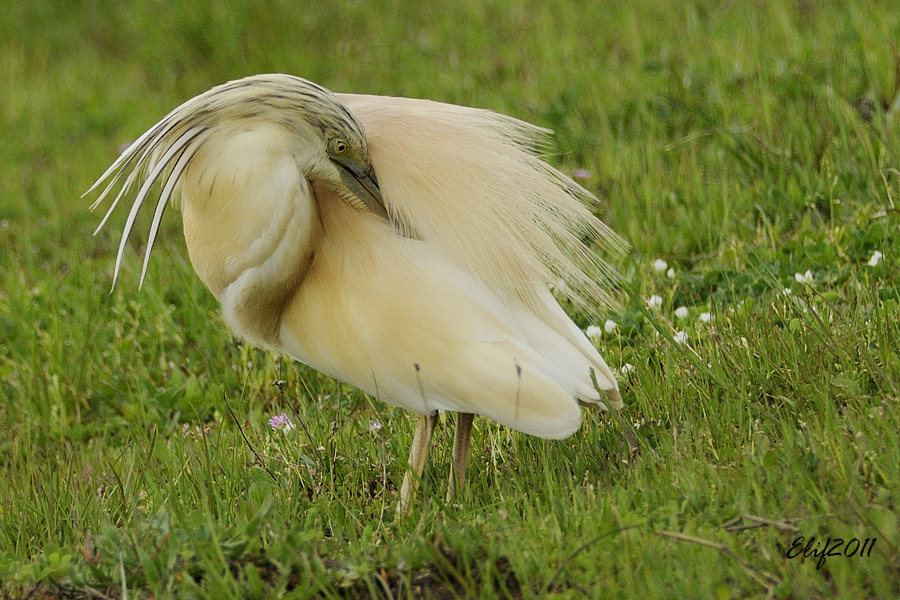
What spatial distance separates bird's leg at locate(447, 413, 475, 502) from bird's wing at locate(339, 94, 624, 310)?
1.38ft

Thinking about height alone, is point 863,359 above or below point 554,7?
below

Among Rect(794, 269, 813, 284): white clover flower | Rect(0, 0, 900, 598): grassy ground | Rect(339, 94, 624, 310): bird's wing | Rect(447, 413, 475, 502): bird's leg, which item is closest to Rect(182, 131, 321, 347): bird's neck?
Rect(339, 94, 624, 310): bird's wing

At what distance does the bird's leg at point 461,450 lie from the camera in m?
3.01

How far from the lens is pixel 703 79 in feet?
19.3

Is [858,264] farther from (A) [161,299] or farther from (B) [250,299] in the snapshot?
(A) [161,299]

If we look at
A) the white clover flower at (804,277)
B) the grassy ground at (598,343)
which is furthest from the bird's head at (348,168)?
the white clover flower at (804,277)

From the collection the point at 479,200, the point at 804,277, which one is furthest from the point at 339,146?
the point at 804,277

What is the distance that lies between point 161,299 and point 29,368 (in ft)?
2.20

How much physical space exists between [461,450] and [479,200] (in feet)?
2.48

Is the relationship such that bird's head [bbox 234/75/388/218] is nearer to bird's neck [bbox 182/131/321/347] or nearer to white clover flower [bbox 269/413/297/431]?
bird's neck [bbox 182/131/321/347]

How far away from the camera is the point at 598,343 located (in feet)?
13.0

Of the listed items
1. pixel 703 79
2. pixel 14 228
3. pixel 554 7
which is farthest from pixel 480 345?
pixel 554 7

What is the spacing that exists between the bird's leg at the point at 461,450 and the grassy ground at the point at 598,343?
0.23 feet

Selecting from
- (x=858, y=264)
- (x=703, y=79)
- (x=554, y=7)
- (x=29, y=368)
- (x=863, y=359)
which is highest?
(x=554, y=7)
